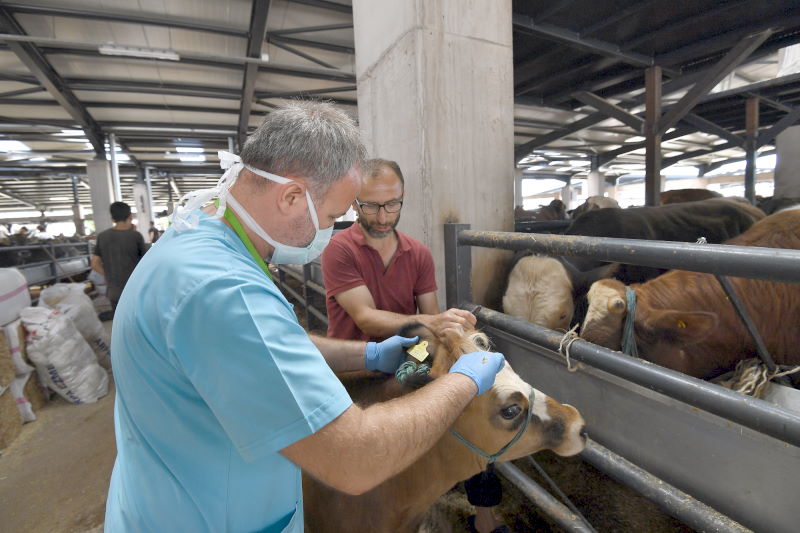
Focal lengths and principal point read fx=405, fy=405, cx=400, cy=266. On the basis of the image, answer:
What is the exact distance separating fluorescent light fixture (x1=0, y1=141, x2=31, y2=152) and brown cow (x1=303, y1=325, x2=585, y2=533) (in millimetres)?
14501

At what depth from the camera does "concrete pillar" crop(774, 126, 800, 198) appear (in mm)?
6449

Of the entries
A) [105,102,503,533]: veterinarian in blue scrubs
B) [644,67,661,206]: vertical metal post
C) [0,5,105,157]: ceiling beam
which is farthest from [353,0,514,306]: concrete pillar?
[0,5,105,157]: ceiling beam

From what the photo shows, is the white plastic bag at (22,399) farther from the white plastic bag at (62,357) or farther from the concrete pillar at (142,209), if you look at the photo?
the concrete pillar at (142,209)

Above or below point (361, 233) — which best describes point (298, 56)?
above

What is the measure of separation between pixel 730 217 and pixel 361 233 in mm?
4564

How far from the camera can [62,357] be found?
4168 millimetres

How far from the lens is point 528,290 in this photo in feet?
8.54

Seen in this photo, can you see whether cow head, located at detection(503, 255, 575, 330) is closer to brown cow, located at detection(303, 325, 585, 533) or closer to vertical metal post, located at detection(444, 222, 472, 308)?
vertical metal post, located at detection(444, 222, 472, 308)

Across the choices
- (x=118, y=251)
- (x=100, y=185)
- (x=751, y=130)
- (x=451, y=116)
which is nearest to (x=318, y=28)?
(x=118, y=251)

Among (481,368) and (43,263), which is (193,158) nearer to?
(43,263)

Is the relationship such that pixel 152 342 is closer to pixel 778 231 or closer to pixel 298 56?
pixel 778 231

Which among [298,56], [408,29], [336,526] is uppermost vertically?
[298,56]

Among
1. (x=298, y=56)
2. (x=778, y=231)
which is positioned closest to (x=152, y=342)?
(x=778, y=231)

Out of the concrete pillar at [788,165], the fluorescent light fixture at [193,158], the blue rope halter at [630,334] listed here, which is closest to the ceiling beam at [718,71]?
the concrete pillar at [788,165]
